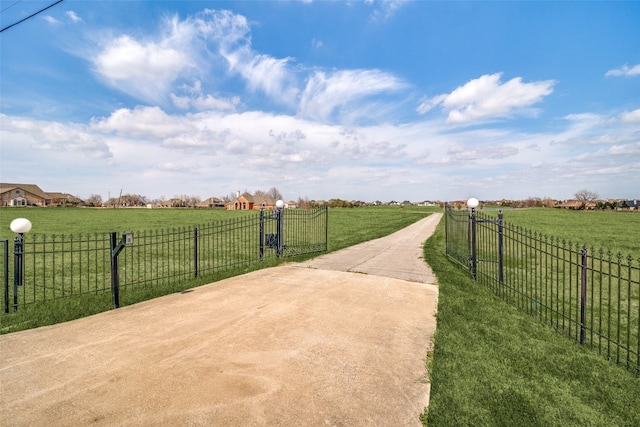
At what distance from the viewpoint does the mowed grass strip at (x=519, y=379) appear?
2.94m

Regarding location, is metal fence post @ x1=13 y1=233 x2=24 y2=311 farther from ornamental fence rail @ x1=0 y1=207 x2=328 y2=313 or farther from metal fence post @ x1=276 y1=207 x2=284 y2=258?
metal fence post @ x1=276 y1=207 x2=284 y2=258

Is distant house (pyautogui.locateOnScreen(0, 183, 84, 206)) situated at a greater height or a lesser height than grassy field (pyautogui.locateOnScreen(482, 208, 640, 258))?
greater

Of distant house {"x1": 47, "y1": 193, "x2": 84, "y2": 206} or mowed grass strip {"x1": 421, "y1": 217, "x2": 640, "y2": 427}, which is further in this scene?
distant house {"x1": 47, "y1": 193, "x2": 84, "y2": 206}

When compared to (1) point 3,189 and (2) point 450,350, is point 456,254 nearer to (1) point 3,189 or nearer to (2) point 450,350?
(2) point 450,350

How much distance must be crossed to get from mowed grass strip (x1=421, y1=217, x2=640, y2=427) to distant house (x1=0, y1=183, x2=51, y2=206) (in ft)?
396

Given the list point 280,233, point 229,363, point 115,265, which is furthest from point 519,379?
point 280,233

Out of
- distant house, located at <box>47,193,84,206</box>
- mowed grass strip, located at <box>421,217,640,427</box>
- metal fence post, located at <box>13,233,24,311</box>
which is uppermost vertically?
distant house, located at <box>47,193,84,206</box>

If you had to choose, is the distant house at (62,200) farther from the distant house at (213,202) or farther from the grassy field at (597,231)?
the grassy field at (597,231)

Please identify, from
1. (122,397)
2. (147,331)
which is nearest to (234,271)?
(147,331)

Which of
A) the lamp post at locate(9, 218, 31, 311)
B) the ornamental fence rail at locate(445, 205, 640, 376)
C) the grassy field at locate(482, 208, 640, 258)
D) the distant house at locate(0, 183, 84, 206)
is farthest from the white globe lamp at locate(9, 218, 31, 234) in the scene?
the distant house at locate(0, 183, 84, 206)

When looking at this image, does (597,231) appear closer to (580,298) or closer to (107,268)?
(580,298)

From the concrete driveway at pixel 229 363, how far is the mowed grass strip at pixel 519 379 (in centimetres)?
28

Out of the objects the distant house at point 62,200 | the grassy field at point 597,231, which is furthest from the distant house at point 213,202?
the grassy field at point 597,231

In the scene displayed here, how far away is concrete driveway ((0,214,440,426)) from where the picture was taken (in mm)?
2873
